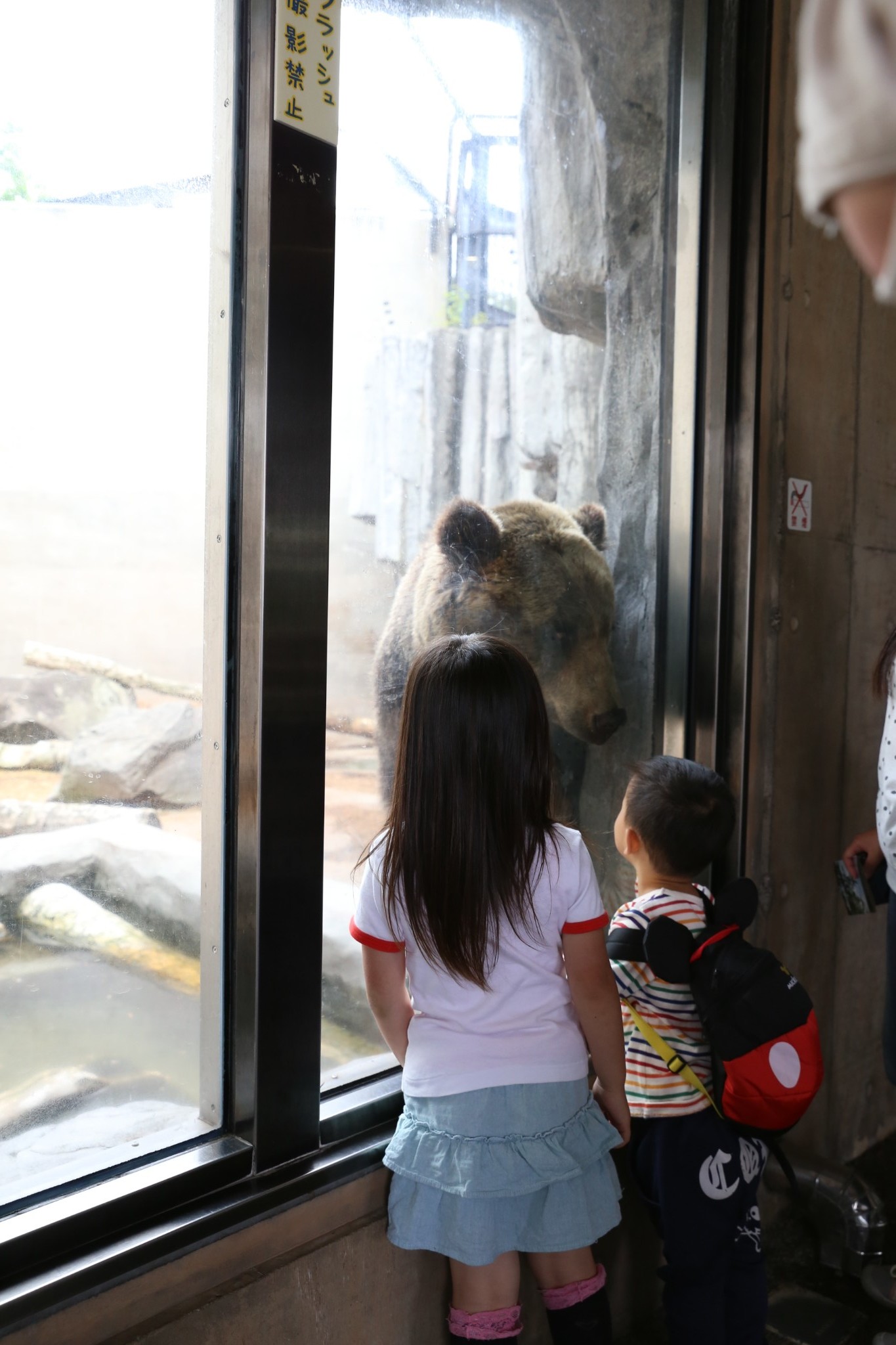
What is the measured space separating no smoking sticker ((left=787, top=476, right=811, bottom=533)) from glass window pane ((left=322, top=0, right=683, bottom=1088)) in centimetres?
36

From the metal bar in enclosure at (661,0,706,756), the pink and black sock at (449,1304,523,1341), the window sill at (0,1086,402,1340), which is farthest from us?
the metal bar in enclosure at (661,0,706,756)

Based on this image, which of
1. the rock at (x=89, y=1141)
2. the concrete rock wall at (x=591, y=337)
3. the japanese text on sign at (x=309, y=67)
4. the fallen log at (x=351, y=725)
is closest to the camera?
the rock at (x=89, y=1141)

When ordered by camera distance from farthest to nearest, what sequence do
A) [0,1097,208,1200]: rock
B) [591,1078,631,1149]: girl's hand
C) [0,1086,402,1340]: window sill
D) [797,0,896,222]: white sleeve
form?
[591,1078,631,1149]: girl's hand → [0,1097,208,1200]: rock → [0,1086,402,1340]: window sill → [797,0,896,222]: white sleeve

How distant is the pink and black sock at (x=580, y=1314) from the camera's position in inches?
69.2

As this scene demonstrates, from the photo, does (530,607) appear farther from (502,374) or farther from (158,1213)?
(158,1213)

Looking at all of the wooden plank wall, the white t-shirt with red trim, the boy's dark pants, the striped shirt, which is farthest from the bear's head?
the boy's dark pants

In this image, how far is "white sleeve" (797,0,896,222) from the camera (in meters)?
0.58

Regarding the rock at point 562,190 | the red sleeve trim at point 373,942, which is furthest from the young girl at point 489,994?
the rock at point 562,190

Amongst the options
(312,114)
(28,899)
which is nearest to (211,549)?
(28,899)

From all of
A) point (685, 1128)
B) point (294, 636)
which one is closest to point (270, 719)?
point (294, 636)

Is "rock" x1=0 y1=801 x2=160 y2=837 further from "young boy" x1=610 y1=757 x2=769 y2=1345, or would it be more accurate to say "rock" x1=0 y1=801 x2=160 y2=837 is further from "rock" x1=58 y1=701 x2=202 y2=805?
"young boy" x1=610 y1=757 x2=769 y2=1345

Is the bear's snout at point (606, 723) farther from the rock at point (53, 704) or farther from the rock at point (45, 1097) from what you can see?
the rock at point (45, 1097)

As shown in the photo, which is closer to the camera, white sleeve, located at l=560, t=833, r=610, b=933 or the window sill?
the window sill

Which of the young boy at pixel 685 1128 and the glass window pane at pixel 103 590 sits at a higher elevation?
the glass window pane at pixel 103 590
